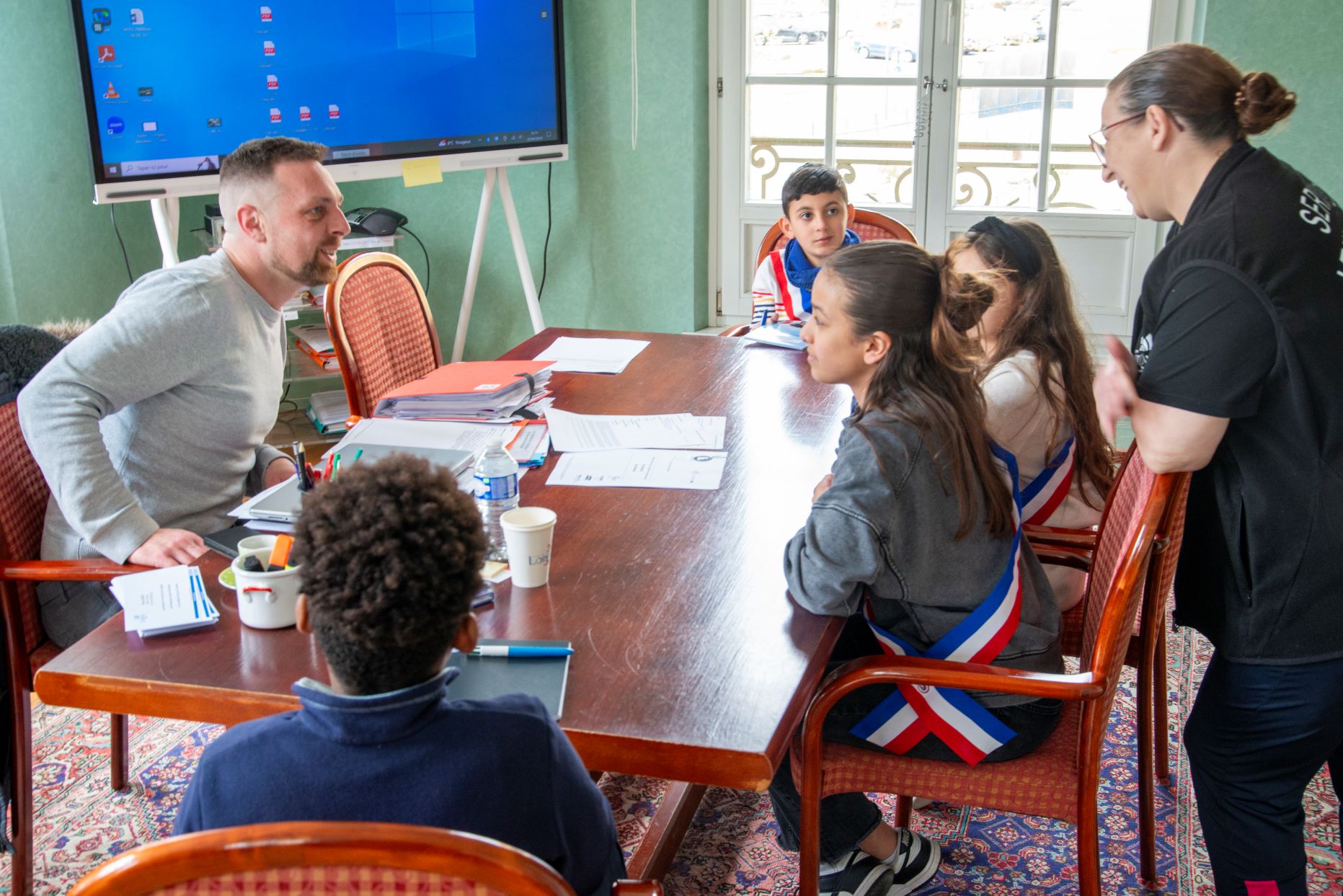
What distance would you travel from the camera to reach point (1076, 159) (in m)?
4.07

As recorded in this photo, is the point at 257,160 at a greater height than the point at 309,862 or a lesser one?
greater

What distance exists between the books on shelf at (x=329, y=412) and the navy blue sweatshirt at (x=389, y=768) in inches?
129

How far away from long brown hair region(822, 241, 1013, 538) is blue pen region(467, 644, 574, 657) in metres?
0.52

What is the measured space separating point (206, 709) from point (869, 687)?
33.6 inches

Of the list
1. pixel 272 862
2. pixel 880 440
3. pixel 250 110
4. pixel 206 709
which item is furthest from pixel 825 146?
pixel 272 862

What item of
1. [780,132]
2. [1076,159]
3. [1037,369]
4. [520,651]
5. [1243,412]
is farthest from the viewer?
[780,132]

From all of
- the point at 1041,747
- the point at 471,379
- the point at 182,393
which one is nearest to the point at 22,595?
the point at 182,393

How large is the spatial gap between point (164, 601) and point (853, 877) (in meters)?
1.11

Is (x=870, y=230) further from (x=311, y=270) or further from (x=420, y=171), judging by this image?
(x=311, y=270)

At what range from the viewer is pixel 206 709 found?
1.32 m

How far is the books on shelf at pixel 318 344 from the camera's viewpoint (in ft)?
13.4

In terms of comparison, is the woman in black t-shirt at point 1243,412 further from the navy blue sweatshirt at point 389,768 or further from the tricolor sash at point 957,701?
the navy blue sweatshirt at point 389,768

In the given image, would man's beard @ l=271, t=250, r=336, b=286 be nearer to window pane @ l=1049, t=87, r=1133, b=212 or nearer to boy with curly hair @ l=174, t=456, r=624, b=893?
boy with curly hair @ l=174, t=456, r=624, b=893

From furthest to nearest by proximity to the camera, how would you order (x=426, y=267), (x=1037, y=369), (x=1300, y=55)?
(x=426, y=267) < (x=1300, y=55) < (x=1037, y=369)
